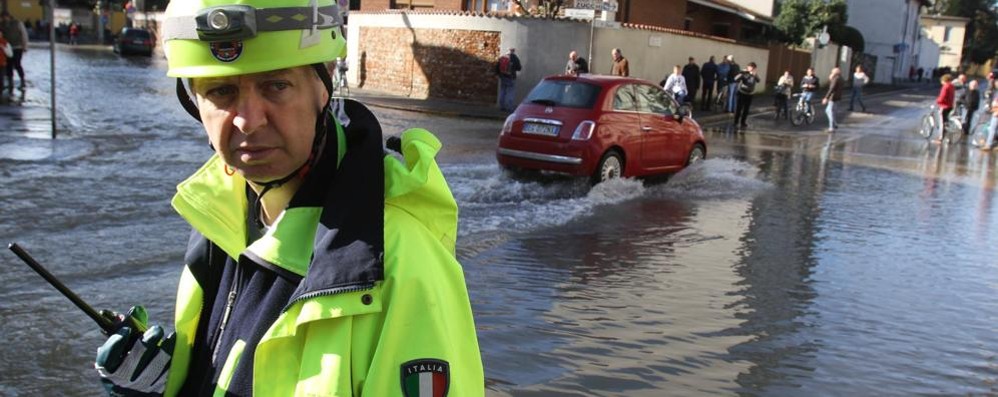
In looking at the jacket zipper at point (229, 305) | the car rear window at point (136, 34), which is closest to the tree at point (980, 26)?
the car rear window at point (136, 34)

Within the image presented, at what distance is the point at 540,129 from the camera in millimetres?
11414

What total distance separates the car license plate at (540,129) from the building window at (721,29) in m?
30.9

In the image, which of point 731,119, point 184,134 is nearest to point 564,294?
point 184,134

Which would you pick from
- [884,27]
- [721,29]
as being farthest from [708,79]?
[884,27]

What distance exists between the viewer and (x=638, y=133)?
39.1 ft

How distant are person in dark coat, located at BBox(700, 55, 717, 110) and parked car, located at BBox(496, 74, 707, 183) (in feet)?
50.0

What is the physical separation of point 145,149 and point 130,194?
13.0 feet

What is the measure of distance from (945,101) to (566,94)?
1490 cm

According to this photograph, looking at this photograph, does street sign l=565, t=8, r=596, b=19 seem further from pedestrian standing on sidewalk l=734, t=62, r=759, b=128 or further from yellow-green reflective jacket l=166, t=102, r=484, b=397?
yellow-green reflective jacket l=166, t=102, r=484, b=397

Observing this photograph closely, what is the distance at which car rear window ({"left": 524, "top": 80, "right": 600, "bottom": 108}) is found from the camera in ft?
37.7

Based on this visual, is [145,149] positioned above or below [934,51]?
below

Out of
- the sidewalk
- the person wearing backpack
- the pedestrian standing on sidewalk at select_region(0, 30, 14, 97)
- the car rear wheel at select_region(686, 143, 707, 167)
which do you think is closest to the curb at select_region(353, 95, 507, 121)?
the sidewalk

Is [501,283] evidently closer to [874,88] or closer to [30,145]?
[30,145]

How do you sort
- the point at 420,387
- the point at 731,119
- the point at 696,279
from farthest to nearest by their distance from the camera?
the point at 731,119 → the point at 696,279 → the point at 420,387
